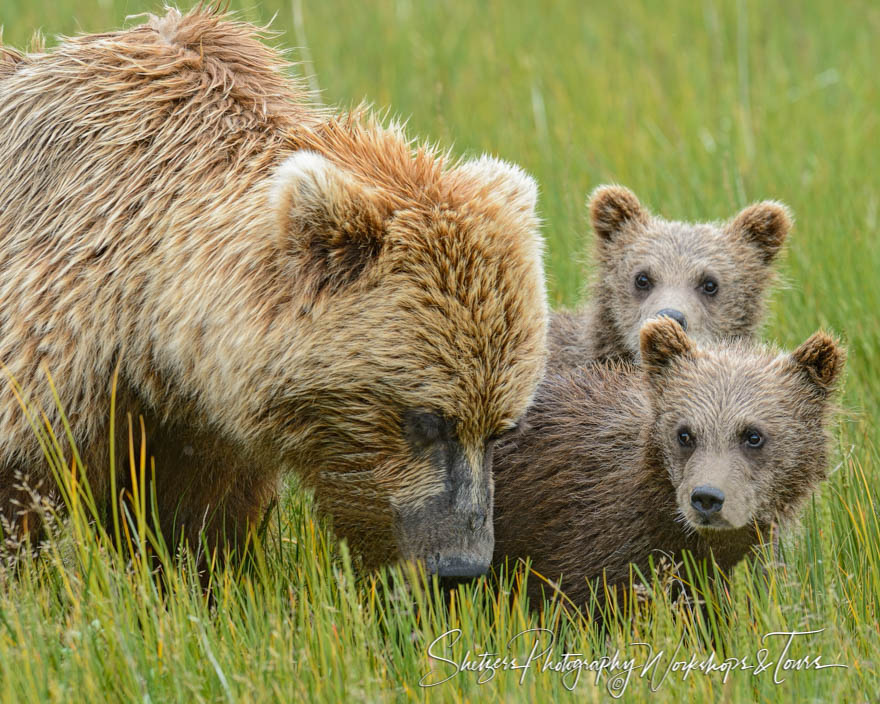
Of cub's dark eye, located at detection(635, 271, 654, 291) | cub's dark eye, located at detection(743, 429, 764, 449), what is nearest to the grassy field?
cub's dark eye, located at detection(743, 429, 764, 449)

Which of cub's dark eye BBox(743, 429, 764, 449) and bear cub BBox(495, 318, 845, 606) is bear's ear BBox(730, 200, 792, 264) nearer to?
bear cub BBox(495, 318, 845, 606)

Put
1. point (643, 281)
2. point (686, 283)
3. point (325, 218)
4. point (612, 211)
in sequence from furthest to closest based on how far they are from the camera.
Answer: point (612, 211) < point (643, 281) < point (686, 283) < point (325, 218)

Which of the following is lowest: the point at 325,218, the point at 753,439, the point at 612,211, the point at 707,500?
the point at 707,500

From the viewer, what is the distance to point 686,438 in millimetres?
4613

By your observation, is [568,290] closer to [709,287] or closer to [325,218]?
[709,287]

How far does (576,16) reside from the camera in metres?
12.5

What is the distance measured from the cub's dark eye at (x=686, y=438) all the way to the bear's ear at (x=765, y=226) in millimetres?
2245

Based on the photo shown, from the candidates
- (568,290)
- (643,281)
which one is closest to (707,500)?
(643,281)

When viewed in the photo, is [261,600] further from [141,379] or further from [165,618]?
[141,379]

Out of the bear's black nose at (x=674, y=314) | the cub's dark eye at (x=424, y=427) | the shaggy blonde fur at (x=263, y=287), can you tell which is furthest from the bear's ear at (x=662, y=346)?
the cub's dark eye at (x=424, y=427)

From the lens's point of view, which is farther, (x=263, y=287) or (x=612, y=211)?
(x=612, y=211)

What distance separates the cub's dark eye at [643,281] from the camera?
21.5 feet

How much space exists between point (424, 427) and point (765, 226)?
3220mm

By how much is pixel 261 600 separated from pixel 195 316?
38.5 inches
